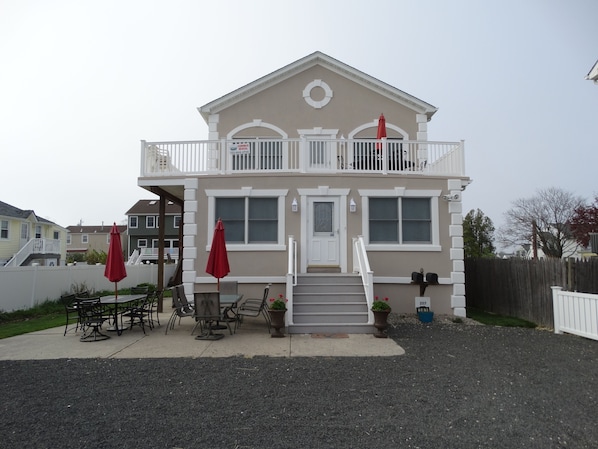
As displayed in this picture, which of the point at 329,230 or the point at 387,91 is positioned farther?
the point at 387,91

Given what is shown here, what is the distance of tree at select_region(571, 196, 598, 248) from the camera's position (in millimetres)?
28325

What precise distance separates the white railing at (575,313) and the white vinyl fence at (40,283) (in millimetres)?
14757

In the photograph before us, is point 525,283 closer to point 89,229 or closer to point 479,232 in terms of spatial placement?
point 479,232

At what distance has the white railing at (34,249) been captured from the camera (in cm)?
2423

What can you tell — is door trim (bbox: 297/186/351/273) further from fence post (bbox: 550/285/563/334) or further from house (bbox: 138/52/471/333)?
fence post (bbox: 550/285/563/334)

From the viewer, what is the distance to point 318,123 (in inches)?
517

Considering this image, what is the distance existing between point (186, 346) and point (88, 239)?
57131mm

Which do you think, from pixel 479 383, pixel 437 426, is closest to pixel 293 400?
pixel 437 426

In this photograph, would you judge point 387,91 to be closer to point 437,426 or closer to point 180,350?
point 180,350

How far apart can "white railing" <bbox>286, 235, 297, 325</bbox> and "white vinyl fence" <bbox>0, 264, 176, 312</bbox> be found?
28.5 ft

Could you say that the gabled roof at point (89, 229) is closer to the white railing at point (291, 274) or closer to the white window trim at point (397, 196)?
the white railing at point (291, 274)

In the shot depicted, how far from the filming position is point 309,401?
4477mm

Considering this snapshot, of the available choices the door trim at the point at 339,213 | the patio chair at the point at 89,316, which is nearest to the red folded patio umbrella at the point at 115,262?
the patio chair at the point at 89,316

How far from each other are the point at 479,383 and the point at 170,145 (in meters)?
9.52
